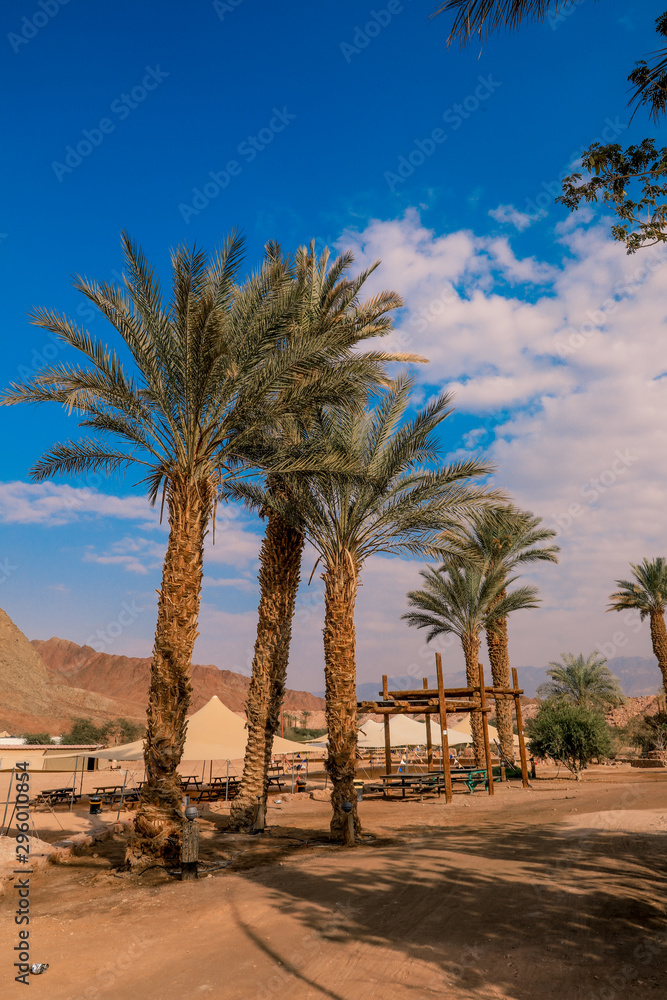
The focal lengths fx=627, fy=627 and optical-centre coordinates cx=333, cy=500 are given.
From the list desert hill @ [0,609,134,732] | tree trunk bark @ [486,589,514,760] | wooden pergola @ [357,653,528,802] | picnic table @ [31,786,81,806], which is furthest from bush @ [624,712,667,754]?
desert hill @ [0,609,134,732]

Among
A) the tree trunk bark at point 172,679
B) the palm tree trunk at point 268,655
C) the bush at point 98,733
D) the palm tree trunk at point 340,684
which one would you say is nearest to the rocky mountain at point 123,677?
the bush at point 98,733

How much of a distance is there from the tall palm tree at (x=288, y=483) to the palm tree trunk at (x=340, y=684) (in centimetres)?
156

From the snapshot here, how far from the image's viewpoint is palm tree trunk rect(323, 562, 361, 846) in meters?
13.0

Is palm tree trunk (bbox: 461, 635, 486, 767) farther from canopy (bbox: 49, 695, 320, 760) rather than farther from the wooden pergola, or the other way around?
canopy (bbox: 49, 695, 320, 760)

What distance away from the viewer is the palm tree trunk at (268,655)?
14.3 meters

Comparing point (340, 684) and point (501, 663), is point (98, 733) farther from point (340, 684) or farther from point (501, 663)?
point (340, 684)

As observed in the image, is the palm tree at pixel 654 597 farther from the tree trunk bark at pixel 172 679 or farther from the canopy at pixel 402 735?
the tree trunk bark at pixel 172 679

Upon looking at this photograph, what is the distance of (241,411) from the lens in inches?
451

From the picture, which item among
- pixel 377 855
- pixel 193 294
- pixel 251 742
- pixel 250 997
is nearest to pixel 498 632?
pixel 251 742

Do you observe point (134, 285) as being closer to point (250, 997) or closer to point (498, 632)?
point (250, 997)

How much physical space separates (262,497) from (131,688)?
109 metres

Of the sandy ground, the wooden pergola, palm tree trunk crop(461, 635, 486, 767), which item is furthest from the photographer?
palm tree trunk crop(461, 635, 486, 767)

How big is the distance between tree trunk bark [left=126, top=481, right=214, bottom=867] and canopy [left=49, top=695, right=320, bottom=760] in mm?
5801

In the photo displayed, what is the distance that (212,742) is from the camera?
17.5 m
